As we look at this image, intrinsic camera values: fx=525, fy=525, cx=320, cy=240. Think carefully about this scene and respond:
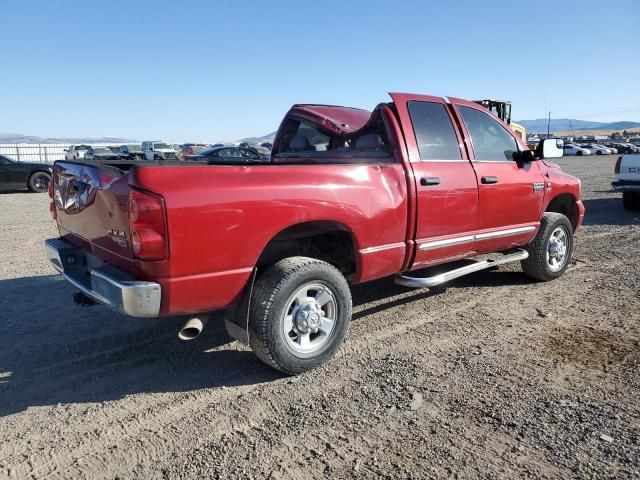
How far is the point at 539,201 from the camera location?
559cm

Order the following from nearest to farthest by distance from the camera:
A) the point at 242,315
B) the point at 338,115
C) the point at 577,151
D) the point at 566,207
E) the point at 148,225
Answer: the point at 148,225, the point at 242,315, the point at 338,115, the point at 566,207, the point at 577,151

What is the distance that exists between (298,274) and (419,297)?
2.32 m

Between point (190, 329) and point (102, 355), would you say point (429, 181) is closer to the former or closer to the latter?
point (190, 329)

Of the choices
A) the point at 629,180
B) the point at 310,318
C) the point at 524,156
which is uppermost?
the point at 524,156

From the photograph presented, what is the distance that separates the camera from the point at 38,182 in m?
17.4

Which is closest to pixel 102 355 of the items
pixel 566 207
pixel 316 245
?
pixel 316 245

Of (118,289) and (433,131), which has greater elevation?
(433,131)

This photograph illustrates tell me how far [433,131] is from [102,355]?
333cm

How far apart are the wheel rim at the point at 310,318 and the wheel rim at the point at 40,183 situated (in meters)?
16.4

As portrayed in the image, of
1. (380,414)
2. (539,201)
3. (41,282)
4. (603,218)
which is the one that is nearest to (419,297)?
(539,201)

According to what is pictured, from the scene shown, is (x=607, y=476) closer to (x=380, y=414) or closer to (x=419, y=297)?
(x=380, y=414)

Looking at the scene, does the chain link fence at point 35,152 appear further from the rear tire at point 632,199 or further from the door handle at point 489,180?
the door handle at point 489,180

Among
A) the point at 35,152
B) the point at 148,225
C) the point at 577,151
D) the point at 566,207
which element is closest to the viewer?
the point at 148,225

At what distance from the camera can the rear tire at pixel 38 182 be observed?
17.1 m
